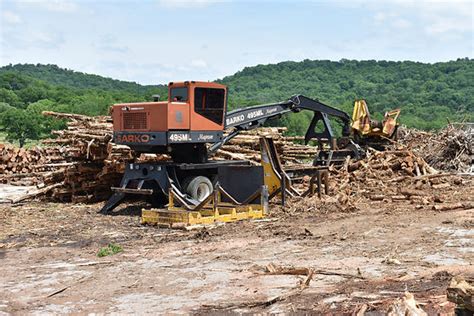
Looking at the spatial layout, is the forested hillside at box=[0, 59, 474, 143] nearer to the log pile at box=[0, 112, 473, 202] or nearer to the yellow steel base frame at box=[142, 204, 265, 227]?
the log pile at box=[0, 112, 473, 202]

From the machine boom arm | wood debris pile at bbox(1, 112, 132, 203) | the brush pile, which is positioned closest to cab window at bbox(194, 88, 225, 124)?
the machine boom arm

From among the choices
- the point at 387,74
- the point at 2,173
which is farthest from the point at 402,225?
the point at 387,74

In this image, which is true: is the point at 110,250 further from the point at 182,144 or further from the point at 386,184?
the point at 386,184

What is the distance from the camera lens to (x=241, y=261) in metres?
9.52

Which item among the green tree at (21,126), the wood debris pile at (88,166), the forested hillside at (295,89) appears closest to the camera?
the wood debris pile at (88,166)

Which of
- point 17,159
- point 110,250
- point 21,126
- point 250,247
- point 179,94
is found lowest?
point 110,250

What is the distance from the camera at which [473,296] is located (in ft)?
15.8

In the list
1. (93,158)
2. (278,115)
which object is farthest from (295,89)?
(93,158)

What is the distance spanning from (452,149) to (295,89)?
94.7m

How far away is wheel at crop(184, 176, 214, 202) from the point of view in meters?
15.2

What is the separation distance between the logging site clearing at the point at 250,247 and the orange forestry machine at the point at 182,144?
35.6 inches

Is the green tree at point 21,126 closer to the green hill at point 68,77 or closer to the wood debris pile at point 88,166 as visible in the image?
the wood debris pile at point 88,166

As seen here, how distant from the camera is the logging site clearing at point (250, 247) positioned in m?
7.23

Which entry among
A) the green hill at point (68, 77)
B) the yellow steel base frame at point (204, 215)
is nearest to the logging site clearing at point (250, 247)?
the yellow steel base frame at point (204, 215)
